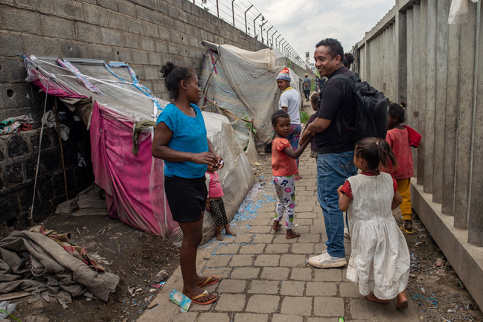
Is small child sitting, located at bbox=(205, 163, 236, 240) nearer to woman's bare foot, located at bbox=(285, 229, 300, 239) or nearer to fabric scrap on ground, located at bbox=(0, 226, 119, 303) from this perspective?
woman's bare foot, located at bbox=(285, 229, 300, 239)

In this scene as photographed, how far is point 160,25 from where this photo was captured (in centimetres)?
719

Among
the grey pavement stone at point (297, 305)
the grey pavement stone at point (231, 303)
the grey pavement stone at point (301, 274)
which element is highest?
the grey pavement stone at point (301, 274)

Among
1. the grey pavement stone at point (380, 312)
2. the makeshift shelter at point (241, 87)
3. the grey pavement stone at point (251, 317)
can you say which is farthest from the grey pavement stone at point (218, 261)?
the makeshift shelter at point (241, 87)

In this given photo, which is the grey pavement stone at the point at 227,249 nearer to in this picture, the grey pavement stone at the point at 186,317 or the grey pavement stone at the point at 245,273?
the grey pavement stone at the point at 245,273

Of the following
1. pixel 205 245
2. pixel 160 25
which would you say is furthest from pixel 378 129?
pixel 160 25

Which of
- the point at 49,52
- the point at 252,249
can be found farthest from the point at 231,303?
the point at 49,52

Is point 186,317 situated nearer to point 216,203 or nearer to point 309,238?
point 216,203

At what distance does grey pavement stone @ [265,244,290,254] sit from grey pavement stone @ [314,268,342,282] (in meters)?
0.52

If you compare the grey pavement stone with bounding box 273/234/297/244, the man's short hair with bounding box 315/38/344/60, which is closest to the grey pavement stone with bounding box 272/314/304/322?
the grey pavement stone with bounding box 273/234/297/244

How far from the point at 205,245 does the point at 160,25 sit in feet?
16.0

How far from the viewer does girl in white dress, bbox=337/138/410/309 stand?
2.61 metres

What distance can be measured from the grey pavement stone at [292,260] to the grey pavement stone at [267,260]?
50mm

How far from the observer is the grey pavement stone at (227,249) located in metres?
3.96

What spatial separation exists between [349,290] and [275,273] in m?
0.70
